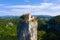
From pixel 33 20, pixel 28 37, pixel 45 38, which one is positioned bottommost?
pixel 45 38

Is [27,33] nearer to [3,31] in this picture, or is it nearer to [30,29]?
A: [30,29]

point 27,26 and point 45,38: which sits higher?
point 27,26

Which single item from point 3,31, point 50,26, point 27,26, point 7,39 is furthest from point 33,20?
point 50,26

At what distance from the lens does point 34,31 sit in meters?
10.2

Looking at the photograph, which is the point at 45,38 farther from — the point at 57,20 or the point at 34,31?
the point at 34,31

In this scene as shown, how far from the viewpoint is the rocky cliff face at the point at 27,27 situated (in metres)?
10.1

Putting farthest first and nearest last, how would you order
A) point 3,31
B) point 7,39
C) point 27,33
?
point 3,31, point 7,39, point 27,33

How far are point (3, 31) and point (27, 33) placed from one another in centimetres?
3678

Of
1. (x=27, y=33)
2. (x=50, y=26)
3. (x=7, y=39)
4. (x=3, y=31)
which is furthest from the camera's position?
(x=50, y=26)

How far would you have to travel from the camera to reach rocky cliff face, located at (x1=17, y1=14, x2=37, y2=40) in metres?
10.1

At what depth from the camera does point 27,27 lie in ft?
33.3

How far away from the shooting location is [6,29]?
49.0 metres

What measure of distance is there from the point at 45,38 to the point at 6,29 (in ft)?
36.6

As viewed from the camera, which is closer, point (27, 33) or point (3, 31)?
point (27, 33)
